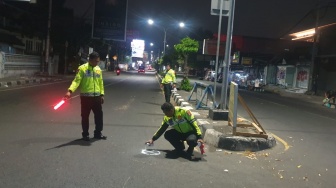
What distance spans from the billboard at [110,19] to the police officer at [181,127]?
31.3 meters

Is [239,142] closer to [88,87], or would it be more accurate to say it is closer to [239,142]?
[239,142]

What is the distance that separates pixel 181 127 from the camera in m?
6.68

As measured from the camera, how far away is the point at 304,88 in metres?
33.9

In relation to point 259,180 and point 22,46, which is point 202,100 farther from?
point 22,46

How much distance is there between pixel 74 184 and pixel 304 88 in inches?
1272

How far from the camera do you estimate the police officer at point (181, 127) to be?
650cm

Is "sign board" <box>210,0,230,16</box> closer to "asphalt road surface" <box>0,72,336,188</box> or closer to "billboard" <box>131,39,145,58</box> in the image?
"asphalt road surface" <box>0,72,336,188</box>

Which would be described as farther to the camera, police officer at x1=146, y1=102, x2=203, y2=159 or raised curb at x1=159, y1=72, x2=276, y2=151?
raised curb at x1=159, y1=72, x2=276, y2=151

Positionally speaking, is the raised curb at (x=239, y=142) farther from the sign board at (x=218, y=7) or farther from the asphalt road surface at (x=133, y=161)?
the sign board at (x=218, y=7)

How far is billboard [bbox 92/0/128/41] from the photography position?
3641 cm

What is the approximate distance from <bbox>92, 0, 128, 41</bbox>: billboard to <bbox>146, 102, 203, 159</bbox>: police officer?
31.3 m

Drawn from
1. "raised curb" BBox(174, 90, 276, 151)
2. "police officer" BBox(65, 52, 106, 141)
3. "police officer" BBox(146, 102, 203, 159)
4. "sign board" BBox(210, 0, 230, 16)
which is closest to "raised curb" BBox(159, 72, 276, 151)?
"raised curb" BBox(174, 90, 276, 151)

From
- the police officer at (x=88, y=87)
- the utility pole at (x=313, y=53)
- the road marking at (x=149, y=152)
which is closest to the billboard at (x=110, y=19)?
the utility pole at (x=313, y=53)

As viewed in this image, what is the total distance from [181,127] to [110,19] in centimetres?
3290
